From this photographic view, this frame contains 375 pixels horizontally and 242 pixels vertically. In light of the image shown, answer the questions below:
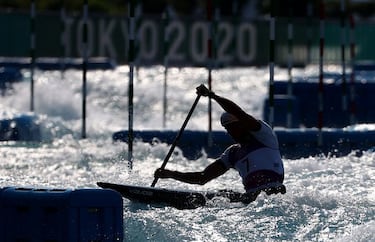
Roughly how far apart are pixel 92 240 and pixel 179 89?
1670 cm

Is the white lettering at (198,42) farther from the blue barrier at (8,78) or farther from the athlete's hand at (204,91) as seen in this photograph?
the athlete's hand at (204,91)

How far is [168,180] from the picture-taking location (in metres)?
11.2

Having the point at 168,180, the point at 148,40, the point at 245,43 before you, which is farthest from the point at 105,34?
the point at 168,180

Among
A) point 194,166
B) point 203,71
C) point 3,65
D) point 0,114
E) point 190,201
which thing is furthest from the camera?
point 203,71

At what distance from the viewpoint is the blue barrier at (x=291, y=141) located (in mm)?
13523

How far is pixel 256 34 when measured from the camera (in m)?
32.8

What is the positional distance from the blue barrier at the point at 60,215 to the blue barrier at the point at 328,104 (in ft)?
32.7

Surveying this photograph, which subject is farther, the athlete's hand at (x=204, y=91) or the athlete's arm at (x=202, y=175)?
the athlete's arm at (x=202, y=175)

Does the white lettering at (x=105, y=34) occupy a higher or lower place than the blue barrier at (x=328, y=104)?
higher

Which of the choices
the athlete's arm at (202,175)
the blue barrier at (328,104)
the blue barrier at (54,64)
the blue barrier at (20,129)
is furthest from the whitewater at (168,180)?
the blue barrier at (54,64)

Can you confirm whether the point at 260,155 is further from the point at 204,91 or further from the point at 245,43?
the point at 245,43

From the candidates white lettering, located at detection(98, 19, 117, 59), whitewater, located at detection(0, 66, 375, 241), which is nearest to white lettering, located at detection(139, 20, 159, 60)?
white lettering, located at detection(98, 19, 117, 59)

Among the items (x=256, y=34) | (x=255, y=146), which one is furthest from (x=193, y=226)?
(x=256, y=34)

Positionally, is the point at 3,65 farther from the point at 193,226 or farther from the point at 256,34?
the point at 193,226
